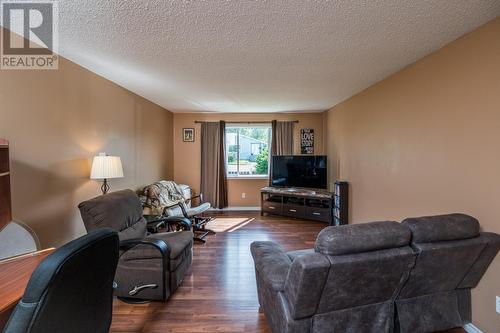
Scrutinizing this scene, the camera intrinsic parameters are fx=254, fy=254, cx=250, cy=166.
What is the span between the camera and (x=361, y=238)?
1492mm

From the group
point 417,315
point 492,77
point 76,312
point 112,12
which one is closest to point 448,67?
point 492,77

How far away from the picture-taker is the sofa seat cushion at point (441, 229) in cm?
161

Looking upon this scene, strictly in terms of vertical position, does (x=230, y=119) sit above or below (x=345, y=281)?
above

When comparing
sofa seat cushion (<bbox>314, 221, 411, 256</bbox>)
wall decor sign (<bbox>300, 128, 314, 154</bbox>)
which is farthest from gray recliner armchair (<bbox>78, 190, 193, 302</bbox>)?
wall decor sign (<bbox>300, 128, 314, 154</bbox>)

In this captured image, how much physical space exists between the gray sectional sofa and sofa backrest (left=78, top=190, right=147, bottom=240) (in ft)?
5.14

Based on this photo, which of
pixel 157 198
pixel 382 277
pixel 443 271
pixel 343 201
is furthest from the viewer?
pixel 343 201

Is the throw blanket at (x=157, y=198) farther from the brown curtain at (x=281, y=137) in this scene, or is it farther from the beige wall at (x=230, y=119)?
the brown curtain at (x=281, y=137)

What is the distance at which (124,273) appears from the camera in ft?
7.86

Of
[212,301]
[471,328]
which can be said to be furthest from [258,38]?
[471,328]

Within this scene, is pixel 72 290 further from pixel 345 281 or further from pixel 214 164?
pixel 214 164

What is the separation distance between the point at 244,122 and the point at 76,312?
212 inches

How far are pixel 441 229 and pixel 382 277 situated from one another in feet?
1.66

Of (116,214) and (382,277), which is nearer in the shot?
(382,277)

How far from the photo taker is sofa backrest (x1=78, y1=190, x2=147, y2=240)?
2.36 m
